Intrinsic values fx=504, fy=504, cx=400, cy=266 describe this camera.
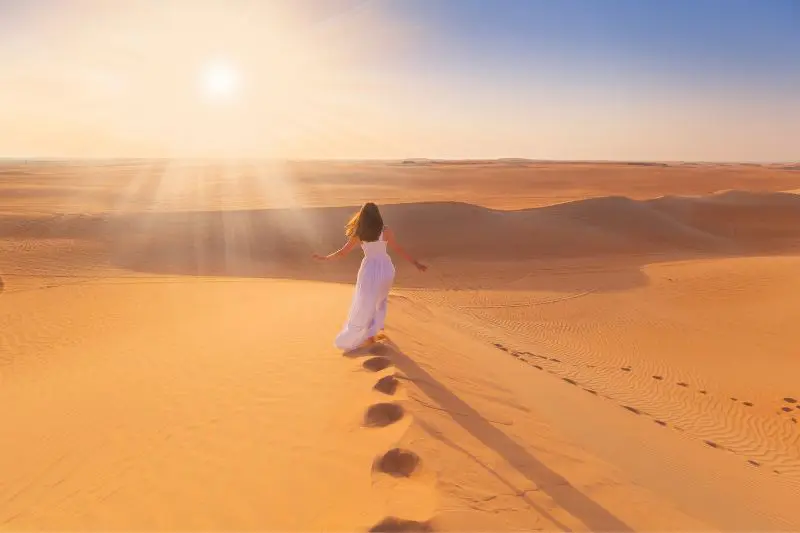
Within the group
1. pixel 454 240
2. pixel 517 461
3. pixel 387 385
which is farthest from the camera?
pixel 454 240

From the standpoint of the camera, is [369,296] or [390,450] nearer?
[390,450]

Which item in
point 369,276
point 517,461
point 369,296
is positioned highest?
point 369,276

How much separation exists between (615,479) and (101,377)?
20.3 feet

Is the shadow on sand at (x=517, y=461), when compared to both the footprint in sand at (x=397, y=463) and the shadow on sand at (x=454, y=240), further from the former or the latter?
the shadow on sand at (x=454, y=240)

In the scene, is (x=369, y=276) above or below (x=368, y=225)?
below

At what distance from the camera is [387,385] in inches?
212

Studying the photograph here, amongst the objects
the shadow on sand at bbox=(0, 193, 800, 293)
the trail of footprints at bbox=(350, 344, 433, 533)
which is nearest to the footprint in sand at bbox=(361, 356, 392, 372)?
the trail of footprints at bbox=(350, 344, 433, 533)

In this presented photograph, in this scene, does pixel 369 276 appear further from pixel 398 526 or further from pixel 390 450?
pixel 398 526

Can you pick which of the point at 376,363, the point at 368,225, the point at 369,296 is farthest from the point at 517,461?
the point at 368,225

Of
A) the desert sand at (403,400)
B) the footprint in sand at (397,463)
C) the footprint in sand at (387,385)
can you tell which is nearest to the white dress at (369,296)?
the desert sand at (403,400)

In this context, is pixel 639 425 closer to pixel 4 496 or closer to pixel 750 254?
pixel 4 496

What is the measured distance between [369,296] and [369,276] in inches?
10.2

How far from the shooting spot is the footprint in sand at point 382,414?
4590mm

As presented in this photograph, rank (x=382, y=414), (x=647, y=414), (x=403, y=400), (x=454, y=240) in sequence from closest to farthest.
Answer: (x=382, y=414) → (x=403, y=400) → (x=647, y=414) → (x=454, y=240)
